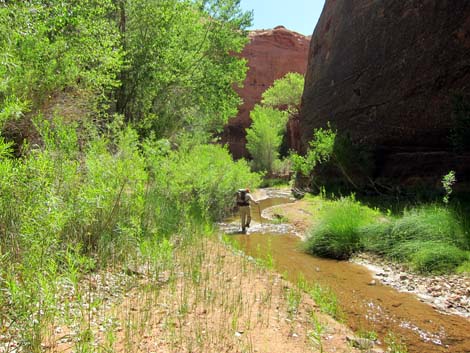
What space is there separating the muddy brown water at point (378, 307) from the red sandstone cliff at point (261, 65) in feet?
126

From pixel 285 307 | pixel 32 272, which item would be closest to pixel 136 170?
pixel 32 272

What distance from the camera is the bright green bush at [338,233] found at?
8.57 m

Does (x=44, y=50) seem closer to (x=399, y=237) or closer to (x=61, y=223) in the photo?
(x=61, y=223)

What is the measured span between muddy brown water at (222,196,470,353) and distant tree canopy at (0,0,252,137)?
208 inches

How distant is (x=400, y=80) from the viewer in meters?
14.6

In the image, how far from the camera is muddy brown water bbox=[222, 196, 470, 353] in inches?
173

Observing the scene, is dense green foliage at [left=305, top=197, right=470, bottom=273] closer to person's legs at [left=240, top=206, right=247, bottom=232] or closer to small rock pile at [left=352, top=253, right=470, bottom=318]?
small rock pile at [left=352, top=253, right=470, bottom=318]

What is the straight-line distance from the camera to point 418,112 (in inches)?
541

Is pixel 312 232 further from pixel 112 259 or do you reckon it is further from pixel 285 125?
pixel 285 125

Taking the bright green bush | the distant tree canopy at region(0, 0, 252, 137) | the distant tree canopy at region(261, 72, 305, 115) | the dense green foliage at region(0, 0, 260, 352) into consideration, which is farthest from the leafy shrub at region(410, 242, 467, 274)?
the distant tree canopy at region(261, 72, 305, 115)

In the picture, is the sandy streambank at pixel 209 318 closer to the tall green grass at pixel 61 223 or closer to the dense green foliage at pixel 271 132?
the tall green grass at pixel 61 223

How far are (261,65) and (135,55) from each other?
36688 mm

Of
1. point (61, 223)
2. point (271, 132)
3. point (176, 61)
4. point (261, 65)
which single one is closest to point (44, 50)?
point (61, 223)

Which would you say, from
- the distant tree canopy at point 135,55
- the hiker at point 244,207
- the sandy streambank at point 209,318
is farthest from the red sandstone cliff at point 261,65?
the sandy streambank at point 209,318
